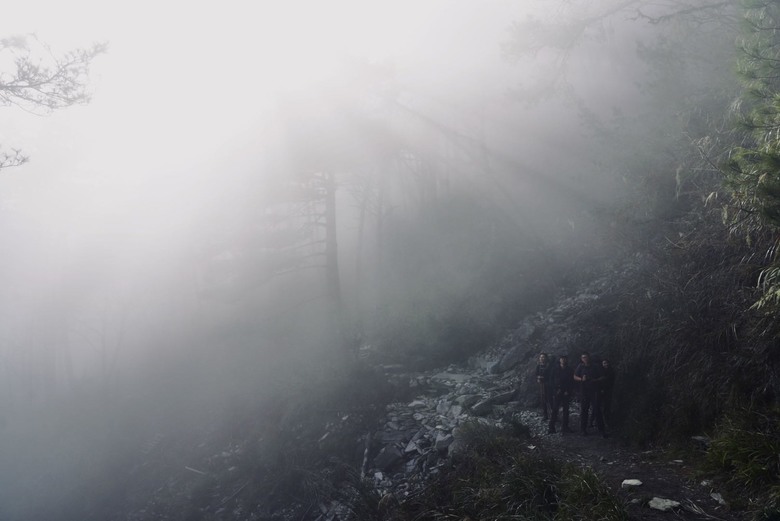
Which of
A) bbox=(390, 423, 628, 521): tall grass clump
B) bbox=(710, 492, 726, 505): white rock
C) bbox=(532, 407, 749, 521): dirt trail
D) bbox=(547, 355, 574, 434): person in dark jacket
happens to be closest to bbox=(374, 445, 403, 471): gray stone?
bbox=(390, 423, 628, 521): tall grass clump

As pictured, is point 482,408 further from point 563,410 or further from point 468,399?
point 563,410

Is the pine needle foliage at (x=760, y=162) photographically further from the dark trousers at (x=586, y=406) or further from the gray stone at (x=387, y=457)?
the gray stone at (x=387, y=457)

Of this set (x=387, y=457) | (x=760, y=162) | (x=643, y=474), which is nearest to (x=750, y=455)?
(x=643, y=474)

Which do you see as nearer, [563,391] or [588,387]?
[588,387]

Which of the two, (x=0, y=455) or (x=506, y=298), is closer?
→ (x=506, y=298)

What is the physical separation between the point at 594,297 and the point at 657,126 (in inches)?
273

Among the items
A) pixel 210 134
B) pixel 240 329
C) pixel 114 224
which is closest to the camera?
pixel 210 134

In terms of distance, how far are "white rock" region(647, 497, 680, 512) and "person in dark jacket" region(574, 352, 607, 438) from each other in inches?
153

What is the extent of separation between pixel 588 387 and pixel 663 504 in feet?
13.7

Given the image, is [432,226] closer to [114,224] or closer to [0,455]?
[114,224]

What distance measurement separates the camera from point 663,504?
271 inches

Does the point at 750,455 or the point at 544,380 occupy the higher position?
the point at 750,455

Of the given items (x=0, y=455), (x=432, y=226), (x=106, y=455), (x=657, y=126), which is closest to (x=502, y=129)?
(x=432, y=226)

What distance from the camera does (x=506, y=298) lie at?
61.8 feet
